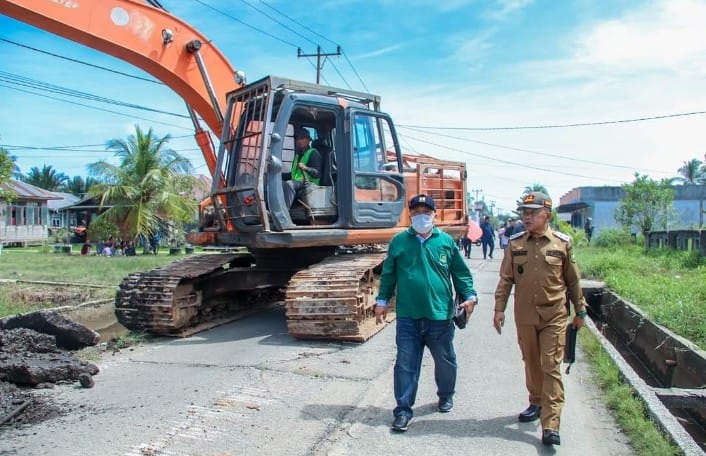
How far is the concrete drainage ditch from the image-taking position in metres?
4.72

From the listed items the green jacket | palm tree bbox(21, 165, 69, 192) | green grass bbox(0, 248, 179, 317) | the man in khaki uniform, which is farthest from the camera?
palm tree bbox(21, 165, 69, 192)

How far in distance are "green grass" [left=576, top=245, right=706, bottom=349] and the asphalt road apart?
6.65 ft

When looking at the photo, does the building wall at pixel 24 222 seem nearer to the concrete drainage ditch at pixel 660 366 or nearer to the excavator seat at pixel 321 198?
the excavator seat at pixel 321 198

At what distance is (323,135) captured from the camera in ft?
28.5

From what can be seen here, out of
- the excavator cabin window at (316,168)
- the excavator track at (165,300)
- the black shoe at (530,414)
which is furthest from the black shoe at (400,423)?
the excavator cabin window at (316,168)

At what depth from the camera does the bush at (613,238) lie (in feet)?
75.6

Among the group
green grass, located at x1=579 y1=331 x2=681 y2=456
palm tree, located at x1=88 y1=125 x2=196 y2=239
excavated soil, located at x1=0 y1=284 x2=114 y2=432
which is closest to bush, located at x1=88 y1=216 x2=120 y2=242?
palm tree, located at x1=88 y1=125 x2=196 y2=239

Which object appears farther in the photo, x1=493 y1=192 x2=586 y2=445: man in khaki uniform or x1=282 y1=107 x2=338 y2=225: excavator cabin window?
x1=282 y1=107 x2=338 y2=225: excavator cabin window

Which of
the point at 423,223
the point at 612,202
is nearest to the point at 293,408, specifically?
the point at 423,223

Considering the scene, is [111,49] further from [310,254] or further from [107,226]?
[107,226]

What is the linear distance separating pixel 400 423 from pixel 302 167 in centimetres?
436

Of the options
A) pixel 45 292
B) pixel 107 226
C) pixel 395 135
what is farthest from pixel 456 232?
pixel 107 226

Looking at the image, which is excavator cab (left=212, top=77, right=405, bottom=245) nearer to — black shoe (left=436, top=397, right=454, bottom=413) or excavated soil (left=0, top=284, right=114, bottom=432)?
excavated soil (left=0, top=284, right=114, bottom=432)

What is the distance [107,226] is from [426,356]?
23685mm
